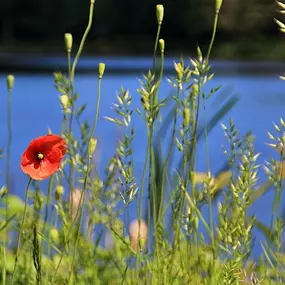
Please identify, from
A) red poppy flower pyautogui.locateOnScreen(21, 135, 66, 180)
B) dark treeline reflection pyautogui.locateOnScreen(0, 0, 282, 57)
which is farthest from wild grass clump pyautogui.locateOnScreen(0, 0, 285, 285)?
dark treeline reflection pyautogui.locateOnScreen(0, 0, 282, 57)

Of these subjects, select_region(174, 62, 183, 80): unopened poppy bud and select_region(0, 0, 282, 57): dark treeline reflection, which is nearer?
select_region(174, 62, 183, 80): unopened poppy bud

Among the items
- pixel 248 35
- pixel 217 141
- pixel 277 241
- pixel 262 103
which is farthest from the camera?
pixel 248 35

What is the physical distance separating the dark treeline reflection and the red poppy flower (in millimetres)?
21139

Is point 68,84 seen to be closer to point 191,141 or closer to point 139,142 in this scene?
point 191,141

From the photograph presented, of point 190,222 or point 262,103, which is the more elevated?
point 190,222

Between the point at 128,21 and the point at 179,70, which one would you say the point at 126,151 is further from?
the point at 128,21

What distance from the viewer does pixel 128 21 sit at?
26734 millimetres

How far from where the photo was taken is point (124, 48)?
28.3m

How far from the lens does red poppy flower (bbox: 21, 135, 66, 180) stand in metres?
0.73

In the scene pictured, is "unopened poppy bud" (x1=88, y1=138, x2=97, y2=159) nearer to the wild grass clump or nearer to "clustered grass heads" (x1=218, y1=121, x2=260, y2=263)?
the wild grass clump

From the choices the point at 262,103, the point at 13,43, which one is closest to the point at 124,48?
the point at 13,43

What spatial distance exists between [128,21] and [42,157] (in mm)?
26306

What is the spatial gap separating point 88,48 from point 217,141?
2777 centimetres

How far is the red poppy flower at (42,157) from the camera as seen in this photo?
0.73 metres
